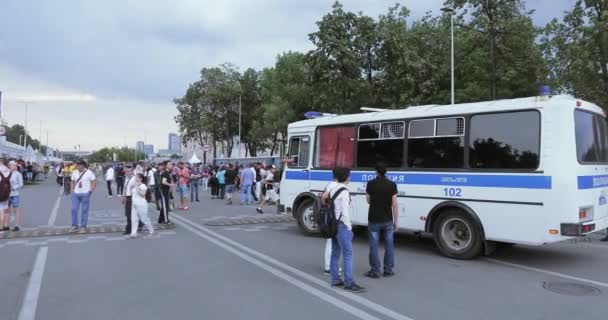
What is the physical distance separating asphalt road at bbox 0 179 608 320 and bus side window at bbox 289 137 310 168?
198 cm

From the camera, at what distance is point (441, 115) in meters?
9.16

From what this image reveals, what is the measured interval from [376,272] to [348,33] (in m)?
20.5

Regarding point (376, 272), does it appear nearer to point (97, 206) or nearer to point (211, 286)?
point (211, 286)

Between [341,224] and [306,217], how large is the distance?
518 centimetres

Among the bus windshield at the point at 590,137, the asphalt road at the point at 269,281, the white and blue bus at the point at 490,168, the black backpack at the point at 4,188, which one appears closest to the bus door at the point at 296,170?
the white and blue bus at the point at 490,168

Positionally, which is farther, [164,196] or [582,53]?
[582,53]

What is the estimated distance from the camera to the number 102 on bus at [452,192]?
8.66 metres

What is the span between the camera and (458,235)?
8.90 m

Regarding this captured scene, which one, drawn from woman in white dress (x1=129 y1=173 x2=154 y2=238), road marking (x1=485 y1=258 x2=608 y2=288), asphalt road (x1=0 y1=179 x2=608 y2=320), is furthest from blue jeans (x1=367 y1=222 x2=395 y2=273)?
woman in white dress (x1=129 y1=173 x2=154 y2=238)

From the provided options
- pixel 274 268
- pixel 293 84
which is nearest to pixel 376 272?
pixel 274 268

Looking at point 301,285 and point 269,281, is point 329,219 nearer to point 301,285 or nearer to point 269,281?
point 301,285

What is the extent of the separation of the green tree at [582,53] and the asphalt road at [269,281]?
525 inches

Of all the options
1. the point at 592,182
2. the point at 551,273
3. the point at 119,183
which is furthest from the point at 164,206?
the point at 119,183

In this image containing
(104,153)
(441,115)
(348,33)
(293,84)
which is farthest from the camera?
(104,153)
